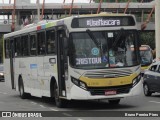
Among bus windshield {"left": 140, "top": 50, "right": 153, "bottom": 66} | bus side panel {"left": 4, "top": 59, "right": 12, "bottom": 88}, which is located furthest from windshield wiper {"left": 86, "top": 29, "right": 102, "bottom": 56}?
bus windshield {"left": 140, "top": 50, "right": 153, "bottom": 66}

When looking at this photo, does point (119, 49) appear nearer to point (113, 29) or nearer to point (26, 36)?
point (113, 29)

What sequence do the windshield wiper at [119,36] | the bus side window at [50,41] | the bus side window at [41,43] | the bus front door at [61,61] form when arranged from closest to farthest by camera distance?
the windshield wiper at [119,36] < the bus front door at [61,61] < the bus side window at [50,41] < the bus side window at [41,43]

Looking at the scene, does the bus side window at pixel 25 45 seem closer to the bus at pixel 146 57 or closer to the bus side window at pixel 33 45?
the bus side window at pixel 33 45

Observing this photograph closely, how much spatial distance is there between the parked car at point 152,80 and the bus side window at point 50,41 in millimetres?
5229

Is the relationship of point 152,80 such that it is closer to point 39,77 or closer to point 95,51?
point 39,77

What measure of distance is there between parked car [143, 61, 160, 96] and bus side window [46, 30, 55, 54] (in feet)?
17.2

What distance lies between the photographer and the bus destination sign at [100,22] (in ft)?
53.2

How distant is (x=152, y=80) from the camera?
21500mm

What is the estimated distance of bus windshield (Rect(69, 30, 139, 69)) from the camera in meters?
15.9

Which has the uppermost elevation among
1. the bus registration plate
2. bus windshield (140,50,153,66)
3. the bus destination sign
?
the bus destination sign

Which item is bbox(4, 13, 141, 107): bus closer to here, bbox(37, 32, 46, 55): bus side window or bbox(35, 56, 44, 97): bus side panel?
bbox(37, 32, 46, 55): bus side window

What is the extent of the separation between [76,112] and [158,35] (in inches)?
940

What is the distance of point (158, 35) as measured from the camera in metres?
38.6

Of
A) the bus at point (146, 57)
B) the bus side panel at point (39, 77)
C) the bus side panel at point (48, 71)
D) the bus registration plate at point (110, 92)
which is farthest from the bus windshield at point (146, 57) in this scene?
the bus registration plate at point (110, 92)
